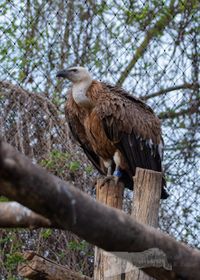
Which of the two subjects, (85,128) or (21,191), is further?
(85,128)

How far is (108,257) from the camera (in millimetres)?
3941

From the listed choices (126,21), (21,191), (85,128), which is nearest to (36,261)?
(21,191)

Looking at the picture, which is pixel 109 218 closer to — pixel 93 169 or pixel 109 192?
pixel 109 192

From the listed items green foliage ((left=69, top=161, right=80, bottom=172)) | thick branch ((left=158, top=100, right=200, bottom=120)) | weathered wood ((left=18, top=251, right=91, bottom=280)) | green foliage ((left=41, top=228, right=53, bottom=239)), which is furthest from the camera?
thick branch ((left=158, top=100, right=200, bottom=120))

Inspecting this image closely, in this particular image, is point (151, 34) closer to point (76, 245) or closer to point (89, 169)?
point (89, 169)

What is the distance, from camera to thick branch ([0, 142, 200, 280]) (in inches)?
83.7

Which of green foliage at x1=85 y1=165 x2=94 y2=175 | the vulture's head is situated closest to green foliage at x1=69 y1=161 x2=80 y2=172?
green foliage at x1=85 y1=165 x2=94 y2=175

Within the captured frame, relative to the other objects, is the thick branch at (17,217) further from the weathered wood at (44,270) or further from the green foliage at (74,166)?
the green foliage at (74,166)

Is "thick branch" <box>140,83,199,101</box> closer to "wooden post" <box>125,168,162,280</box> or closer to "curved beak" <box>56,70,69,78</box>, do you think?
"curved beak" <box>56,70,69,78</box>

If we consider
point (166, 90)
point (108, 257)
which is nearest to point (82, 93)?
point (166, 90)

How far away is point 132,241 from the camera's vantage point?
249 cm

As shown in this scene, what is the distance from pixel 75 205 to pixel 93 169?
10.9 feet

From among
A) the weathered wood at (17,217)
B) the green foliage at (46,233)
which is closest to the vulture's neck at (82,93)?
the green foliage at (46,233)

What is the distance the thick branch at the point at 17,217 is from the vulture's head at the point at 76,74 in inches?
112
